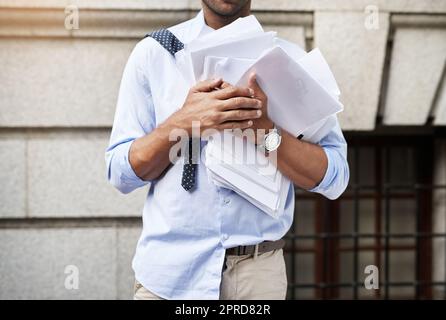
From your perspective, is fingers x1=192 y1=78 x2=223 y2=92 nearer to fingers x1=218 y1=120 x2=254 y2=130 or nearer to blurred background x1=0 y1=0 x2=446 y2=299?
fingers x1=218 y1=120 x2=254 y2=130

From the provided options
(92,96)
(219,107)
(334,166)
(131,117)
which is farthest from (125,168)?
(92,96)

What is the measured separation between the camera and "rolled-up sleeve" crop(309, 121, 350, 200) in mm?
2391

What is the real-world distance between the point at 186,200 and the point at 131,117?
0.34 metres

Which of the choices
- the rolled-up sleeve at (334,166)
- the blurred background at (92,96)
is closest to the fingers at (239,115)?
the rolled-up sleeve at (334,166)

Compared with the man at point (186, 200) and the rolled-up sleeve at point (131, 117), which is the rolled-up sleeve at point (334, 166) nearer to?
the man at point (186, 200)

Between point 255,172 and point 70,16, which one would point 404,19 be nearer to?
point 70,16

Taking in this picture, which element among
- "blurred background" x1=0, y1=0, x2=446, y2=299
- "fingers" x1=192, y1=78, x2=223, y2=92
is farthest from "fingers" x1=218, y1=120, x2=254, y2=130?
"blurred background" x1=0, y1=0, x2=446, y2=299

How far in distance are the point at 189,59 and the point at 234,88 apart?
0.55ft

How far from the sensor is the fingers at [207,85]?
213 cm

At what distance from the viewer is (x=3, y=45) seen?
13.6ft

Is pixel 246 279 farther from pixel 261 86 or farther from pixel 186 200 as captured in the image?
pixel 261 86

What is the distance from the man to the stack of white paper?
0.05m

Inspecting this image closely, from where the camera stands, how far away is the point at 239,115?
2.13 m
